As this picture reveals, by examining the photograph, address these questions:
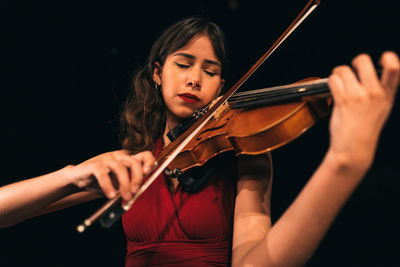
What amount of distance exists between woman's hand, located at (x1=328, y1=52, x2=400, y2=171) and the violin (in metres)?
0.09

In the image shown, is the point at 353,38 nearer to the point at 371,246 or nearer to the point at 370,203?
the point at 370,203

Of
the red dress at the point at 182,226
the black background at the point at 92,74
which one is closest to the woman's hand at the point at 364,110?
the red dress at the point at 182,226

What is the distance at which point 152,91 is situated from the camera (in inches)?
51.6

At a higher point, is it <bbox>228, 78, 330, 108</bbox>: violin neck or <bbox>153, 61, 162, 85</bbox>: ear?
<bbox>153, 61, 162, 85</bbox>: ear

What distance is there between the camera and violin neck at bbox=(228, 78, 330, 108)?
0.72 meters

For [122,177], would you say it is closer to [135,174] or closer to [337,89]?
[135,174]

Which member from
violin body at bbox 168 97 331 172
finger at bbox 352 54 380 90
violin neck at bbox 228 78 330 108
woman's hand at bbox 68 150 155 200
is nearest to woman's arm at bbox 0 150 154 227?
woman's hand at bbox 68 150 155 200

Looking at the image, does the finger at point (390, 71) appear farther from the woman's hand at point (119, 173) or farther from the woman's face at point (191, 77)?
the woman's face at point (191, 77)

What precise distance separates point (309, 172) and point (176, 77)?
2.42 ft

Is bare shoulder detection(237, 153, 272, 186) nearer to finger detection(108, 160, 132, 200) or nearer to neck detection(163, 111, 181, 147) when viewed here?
neck detection(163, 111, 181, 147)

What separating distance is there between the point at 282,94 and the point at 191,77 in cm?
36

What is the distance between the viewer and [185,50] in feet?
3.77

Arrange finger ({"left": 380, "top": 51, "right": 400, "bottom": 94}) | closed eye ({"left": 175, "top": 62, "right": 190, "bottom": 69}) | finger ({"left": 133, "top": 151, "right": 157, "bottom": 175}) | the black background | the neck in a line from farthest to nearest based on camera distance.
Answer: the black background
the neck
closed eye ({"left": 175, "top": 62, "right": 190, "bottom": 69})
finger ({"left": 133, "top": 151, "right": 157, "bottom": 175})
finger ({"left": 380, "top": 51, "right": 400, "bottom": 94})

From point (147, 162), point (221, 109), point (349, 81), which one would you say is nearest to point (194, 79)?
point (221, 109)
